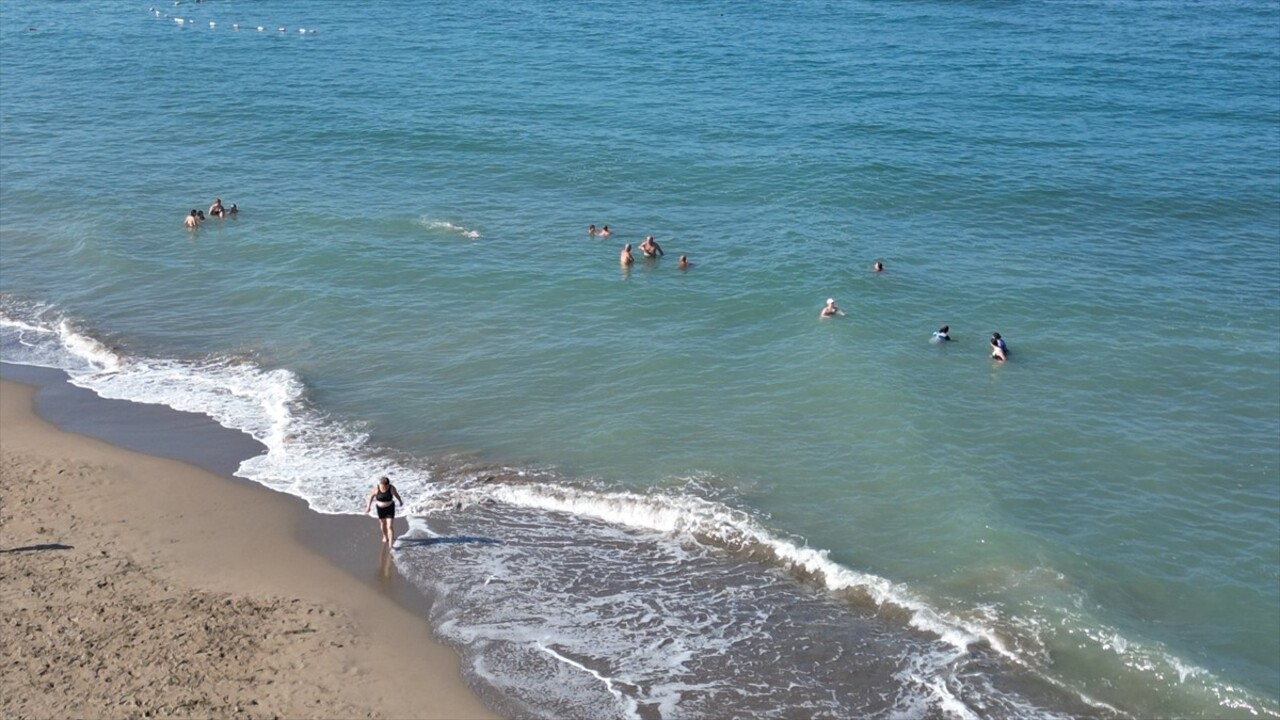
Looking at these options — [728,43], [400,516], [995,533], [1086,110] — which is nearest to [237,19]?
[728,43]

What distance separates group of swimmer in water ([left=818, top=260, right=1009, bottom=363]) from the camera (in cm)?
2827

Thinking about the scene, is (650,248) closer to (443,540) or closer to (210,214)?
(443,540)

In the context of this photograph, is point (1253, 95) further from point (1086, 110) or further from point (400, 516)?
point (400, 516)

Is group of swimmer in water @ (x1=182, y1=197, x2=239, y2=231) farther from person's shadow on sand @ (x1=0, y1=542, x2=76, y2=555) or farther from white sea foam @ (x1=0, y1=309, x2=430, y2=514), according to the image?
person's shadow on sand @ (x1=0, y1=542, x2=76, y2=555)

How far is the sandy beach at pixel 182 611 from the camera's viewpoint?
17.0m

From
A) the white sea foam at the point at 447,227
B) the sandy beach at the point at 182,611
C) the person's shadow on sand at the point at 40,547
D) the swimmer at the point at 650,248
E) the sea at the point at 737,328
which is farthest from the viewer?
the white sea foam at the point at 447,227

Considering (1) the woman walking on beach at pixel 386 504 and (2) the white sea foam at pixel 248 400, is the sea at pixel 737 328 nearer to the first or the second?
(2) the white sea foam at pixel 248 400

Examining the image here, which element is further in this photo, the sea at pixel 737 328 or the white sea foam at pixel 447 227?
the white sea foam at pixel 447 227

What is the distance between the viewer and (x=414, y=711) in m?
16.9

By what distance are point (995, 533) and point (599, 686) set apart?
8.40 meters

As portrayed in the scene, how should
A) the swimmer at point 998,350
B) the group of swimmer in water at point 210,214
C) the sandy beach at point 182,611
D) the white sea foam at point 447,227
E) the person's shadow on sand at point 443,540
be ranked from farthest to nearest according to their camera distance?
1. the group of swimmer in water at point 210,214
2. the white sea foam at point 447,227
3. the swimmer at point 998,350
4. the person's shadow on sand at point 443,540
5. the sandy beach at point 182,611

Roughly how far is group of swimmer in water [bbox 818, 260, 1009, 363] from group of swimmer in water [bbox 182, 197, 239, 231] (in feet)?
63.6

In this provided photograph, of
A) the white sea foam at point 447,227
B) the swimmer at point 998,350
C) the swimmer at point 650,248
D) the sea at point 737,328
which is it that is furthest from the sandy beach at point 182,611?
the swimmer at point 998,350

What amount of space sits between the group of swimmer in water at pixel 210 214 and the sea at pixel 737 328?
1.19ft
